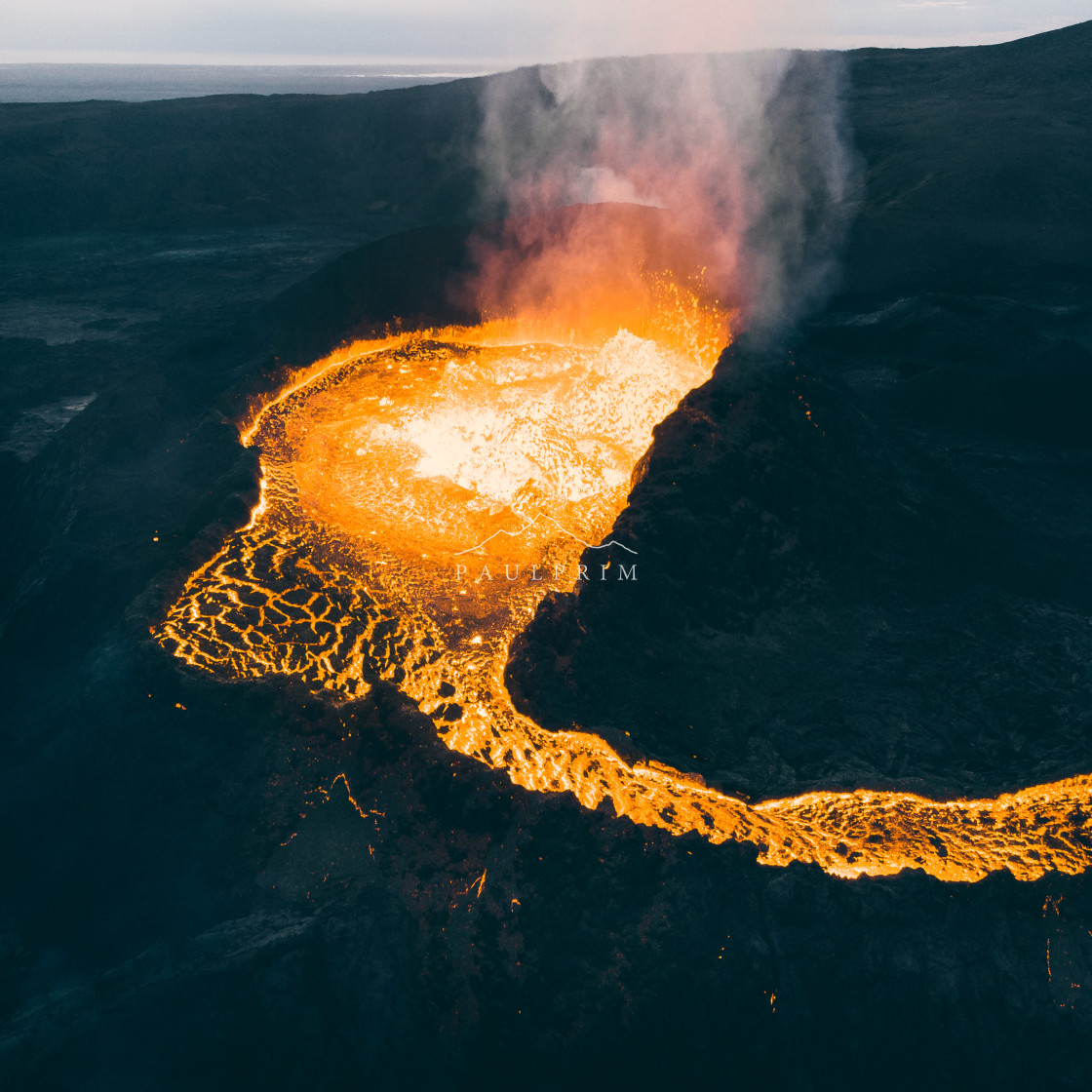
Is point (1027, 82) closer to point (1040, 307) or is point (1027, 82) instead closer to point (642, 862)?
point (1040, 307)

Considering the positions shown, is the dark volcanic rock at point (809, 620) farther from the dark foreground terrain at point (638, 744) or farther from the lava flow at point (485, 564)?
the lava flow at point (485, 564)

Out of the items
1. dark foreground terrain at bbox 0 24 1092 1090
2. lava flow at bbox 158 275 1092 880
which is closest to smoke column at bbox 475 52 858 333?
lava flow at bbox 158 275 1092 880

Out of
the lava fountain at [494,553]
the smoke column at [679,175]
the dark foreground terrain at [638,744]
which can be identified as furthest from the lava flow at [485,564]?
the smoke column at [679,175]

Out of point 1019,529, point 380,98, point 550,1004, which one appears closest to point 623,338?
point 1019,529

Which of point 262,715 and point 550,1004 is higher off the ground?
point 262,715

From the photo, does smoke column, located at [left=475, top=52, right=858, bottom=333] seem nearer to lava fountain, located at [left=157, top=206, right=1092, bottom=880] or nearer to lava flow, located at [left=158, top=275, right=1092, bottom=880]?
lava fountain, located at [left=157, top=206, right=1092, bottom=880]

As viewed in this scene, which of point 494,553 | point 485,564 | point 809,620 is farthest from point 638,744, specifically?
point 494,553

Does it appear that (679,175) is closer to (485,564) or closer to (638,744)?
(485,564)
